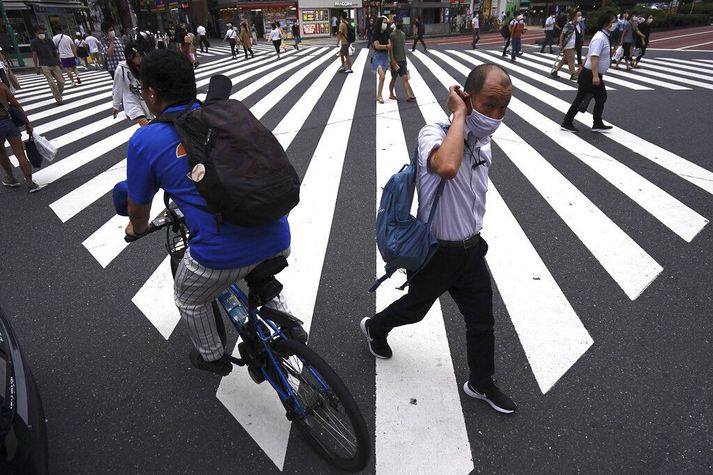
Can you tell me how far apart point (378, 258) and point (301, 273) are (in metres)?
0.71

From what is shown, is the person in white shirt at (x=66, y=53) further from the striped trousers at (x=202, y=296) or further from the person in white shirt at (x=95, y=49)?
the striped trousers at (x=202, y=296)

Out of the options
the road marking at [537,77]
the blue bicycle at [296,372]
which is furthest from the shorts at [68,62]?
the blue bicycle at [296,372]

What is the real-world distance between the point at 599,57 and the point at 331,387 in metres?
6.87

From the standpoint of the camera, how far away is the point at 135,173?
1.77 metres

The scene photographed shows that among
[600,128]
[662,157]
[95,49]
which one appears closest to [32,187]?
[662,157]

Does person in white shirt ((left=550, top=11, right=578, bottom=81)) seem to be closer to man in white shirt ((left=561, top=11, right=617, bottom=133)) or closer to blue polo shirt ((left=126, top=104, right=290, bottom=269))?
man in white shirt ((left=561, top=11, right=617, bottom=133))

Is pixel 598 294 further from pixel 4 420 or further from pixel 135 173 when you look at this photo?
pixel 4 420

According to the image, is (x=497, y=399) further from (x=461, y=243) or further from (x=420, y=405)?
(x=461, y=243)

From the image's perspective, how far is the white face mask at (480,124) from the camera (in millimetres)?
1831

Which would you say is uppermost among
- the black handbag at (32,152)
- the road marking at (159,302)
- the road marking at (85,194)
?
the black handbag at (32,152)

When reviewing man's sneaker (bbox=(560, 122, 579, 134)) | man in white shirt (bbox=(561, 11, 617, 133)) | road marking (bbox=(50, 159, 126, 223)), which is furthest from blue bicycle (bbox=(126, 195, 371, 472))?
man's sneaker (bbox=(560, 122, 579, 134))

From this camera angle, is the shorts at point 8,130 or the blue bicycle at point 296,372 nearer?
the blue bicycle at point 296,372

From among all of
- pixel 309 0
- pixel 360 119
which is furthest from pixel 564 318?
pixel 309 0

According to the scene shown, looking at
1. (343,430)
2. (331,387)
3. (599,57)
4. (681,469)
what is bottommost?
(681,469)
